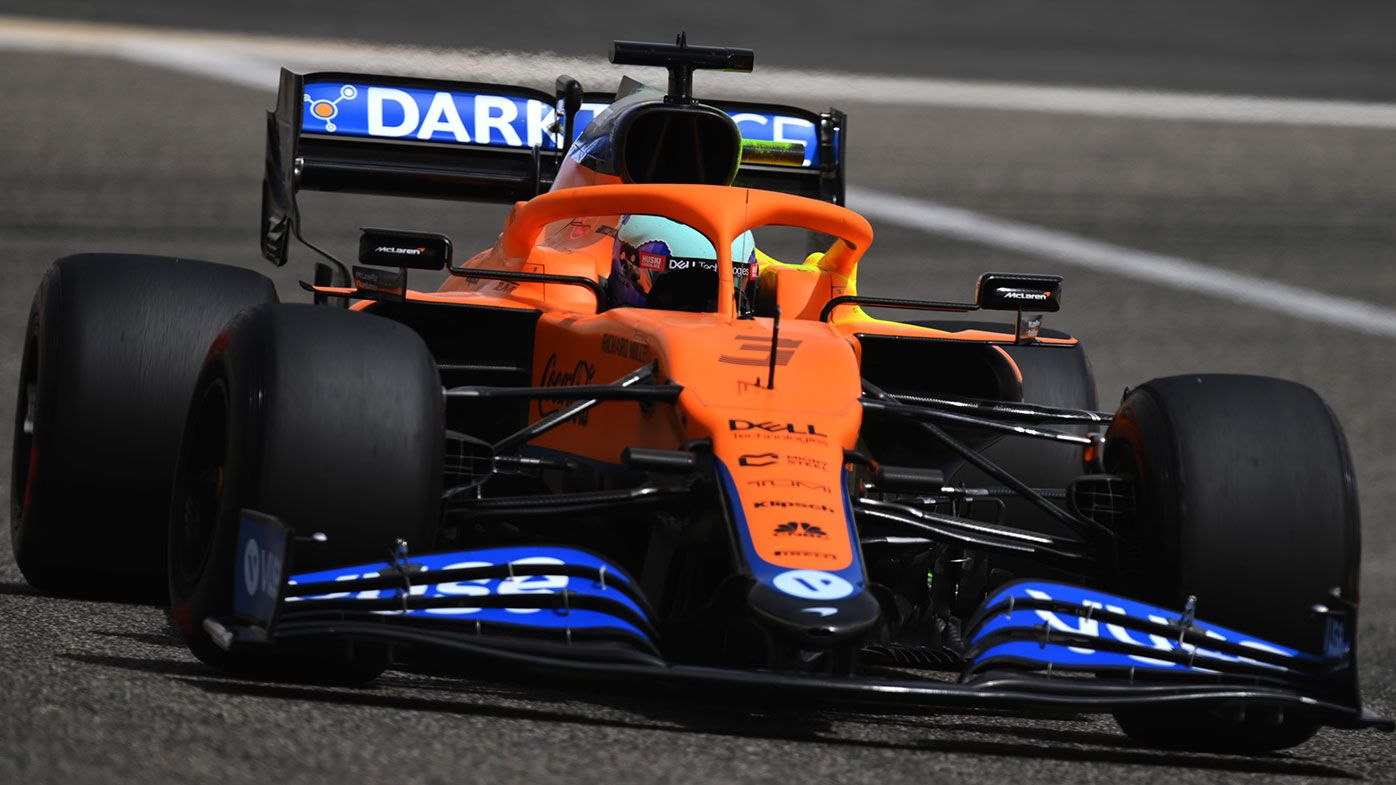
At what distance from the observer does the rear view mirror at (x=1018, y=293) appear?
22.3 ft

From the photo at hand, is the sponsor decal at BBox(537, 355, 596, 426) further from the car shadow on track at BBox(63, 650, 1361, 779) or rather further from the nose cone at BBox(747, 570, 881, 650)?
the nose cone at BBox(747, 570, 881, 650)

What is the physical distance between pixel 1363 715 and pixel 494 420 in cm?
290

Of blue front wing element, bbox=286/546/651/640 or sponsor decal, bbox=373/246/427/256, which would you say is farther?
sponsor decal, bbox=373/246/427/256

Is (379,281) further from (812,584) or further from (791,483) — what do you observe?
(812,584)

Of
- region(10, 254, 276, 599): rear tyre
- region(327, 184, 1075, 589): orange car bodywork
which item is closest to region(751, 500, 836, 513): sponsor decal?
region(327, 184, 1075, 589): orange car bodywork

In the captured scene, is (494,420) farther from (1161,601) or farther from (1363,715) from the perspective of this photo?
(1363,715)

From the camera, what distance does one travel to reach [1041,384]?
8070 millimetres

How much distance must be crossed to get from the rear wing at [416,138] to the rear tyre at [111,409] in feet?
6.43

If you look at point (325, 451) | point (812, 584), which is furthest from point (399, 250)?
point (812, 584)

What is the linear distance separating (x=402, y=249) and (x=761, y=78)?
762 inches

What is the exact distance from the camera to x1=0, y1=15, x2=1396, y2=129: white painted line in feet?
79.5

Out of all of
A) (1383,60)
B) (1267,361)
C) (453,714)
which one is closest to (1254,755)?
(453,714)

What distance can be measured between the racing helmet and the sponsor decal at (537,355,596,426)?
0.35 metres

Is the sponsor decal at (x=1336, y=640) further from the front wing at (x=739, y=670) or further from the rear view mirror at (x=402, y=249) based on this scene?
the rear view mirror at (x=402, y=249)
